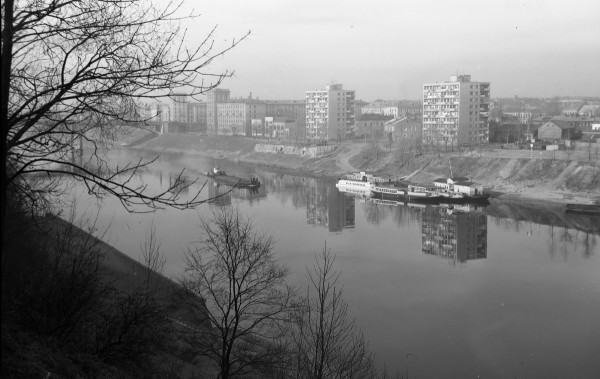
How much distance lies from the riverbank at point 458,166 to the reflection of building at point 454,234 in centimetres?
187

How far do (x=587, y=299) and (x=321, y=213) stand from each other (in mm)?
4519

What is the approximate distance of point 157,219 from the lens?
681 cm

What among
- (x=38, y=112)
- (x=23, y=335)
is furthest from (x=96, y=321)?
(x=38, y=112)

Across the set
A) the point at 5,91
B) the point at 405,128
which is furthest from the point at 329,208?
the point at 405,128

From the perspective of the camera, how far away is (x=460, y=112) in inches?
633

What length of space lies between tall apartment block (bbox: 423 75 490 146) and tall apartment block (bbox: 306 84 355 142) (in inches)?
152

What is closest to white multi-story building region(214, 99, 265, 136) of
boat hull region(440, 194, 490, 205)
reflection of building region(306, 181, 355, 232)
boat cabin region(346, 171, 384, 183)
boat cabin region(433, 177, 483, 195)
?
boat cabin region(346, 171, 384, 183)

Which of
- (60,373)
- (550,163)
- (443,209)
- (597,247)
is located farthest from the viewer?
(550,163)

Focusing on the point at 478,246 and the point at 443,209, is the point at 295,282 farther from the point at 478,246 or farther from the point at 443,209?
the point at 443,209

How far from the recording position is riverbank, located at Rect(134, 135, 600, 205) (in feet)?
32.4

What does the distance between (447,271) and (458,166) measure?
293 inches

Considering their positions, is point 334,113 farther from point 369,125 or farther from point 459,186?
point 459,186

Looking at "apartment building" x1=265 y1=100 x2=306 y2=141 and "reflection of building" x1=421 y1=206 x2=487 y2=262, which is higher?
"apartment building" x1=265 y1=100 x2=306 y2=141

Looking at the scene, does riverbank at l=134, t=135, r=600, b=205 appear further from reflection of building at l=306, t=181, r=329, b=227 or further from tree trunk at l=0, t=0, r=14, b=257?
tree trunk at l=0, t=0, r=14, b=257
